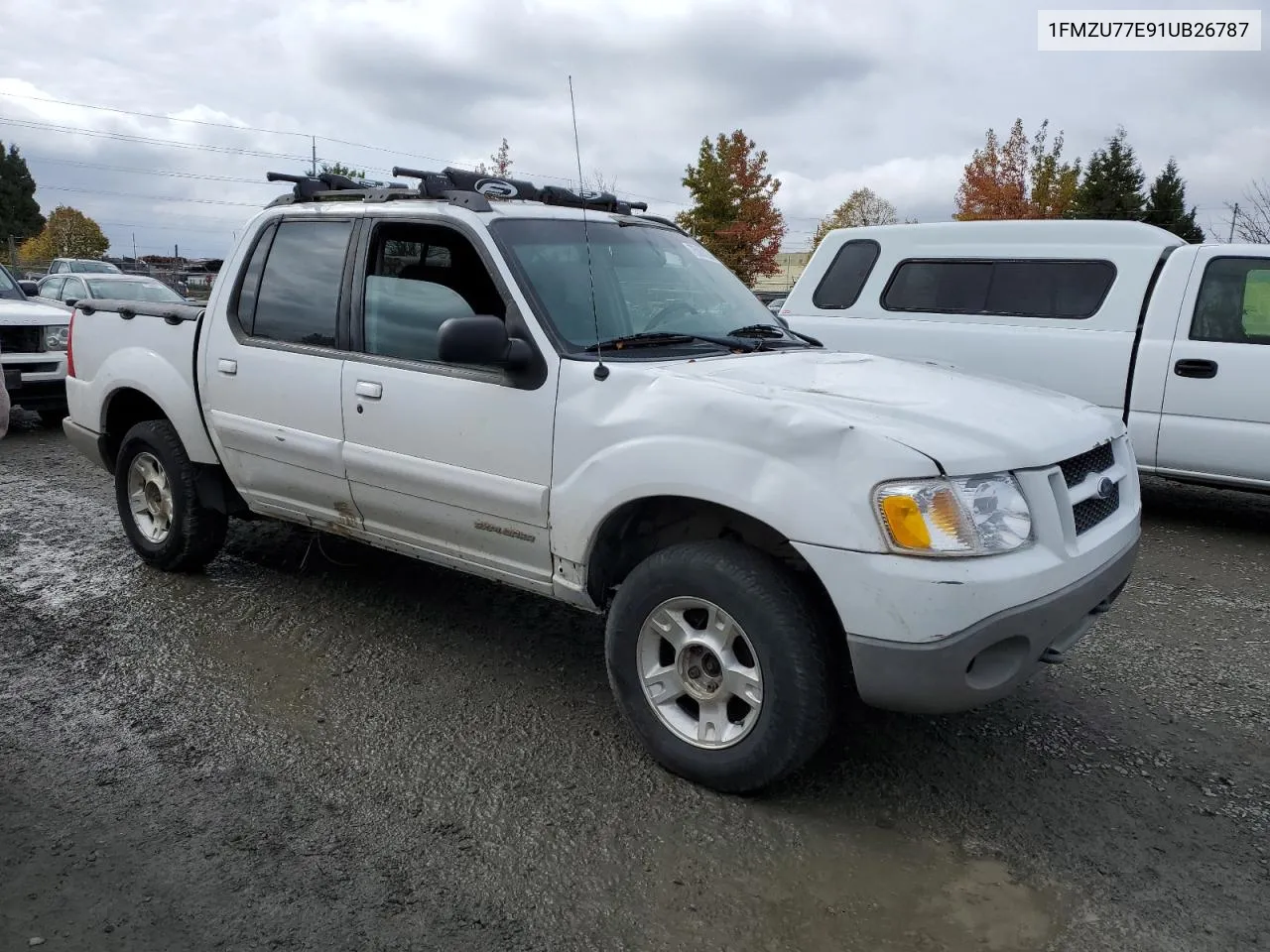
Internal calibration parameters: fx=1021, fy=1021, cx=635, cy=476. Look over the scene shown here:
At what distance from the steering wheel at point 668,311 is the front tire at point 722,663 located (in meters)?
1.02

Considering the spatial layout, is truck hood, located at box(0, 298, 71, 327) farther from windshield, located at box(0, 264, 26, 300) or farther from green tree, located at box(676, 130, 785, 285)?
green tree, located at box(676, 130, 785, 285)

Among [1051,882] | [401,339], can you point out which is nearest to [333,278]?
[401,339]

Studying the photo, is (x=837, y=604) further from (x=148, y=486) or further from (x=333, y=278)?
(x=148, y=486)

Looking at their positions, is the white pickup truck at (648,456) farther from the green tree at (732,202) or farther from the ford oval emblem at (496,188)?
the green tree at (732,202)

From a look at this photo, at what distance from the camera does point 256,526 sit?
6.54 metres

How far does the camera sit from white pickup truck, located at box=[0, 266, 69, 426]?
977cm

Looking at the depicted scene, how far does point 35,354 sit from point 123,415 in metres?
5.41

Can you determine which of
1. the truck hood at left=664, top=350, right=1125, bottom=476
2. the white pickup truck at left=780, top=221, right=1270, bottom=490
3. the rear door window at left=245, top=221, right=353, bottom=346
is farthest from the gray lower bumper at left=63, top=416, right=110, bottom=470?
the white pickup truck at left=780, top=221, right=1270, bottom=490

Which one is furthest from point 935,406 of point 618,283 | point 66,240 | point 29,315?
point 66,240

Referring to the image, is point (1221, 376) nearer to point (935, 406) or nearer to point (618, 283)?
point (935, 406)

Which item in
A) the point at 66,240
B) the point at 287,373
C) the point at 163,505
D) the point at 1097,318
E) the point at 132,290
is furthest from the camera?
the point at 66,240

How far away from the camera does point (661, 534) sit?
358 cm

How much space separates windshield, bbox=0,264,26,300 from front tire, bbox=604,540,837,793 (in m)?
11.1

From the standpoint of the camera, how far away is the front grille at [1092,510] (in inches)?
125
